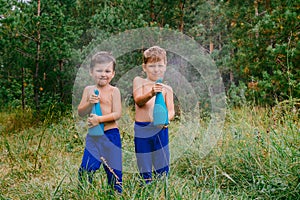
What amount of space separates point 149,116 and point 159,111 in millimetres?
133

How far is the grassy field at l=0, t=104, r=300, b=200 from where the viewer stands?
7.93ft

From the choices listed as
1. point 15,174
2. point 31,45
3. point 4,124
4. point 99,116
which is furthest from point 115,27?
point 99,116

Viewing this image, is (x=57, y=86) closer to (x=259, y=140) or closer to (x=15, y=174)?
(x=15, y=174)

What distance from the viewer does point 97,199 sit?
7.31 ft

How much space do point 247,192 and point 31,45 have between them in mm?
4663

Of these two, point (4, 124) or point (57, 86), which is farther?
point (57, 86)

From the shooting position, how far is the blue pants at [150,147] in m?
2.46

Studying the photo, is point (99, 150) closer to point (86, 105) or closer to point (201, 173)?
point (86, 105)

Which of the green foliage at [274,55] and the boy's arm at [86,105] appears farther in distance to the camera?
the green foliage at [274,55]

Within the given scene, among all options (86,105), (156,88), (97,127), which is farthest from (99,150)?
(156,88)

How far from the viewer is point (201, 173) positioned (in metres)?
3.00

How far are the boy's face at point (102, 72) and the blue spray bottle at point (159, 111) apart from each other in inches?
13.3

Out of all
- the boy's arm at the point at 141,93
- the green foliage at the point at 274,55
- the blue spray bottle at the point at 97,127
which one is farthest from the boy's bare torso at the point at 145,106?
the green foliage at the point at 274,55

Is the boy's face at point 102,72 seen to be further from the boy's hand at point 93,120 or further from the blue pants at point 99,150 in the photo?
the blue pants at point 99,150
